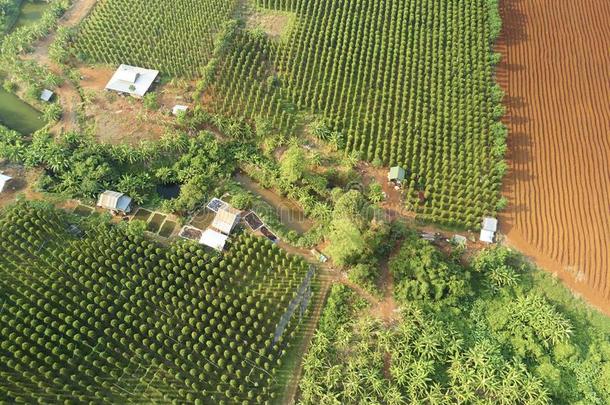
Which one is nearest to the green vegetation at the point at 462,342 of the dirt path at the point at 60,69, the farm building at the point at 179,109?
the farm building at the point at 179,109

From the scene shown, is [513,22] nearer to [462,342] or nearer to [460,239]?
[460,239]

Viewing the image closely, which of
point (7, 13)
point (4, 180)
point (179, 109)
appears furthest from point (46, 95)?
point (7, 13)

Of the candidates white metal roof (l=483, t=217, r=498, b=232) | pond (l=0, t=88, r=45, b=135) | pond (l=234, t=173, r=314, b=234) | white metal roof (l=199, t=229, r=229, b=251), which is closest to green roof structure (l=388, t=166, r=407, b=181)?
white metal roof (l=483, t=217, r=498, b=232)

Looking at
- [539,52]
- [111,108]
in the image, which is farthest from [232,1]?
[539,52]

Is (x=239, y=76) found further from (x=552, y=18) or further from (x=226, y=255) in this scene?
(x=552, y=18)

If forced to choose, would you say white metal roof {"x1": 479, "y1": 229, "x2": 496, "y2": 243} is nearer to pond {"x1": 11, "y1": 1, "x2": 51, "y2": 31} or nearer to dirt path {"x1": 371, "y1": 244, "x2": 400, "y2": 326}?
dirt path {"x1": 371, "y1": 244, "x2": 400, "y2": 326}

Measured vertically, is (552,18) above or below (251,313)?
above

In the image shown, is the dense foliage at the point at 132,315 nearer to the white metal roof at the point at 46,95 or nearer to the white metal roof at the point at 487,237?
the white metal roof at the point at 46,95
